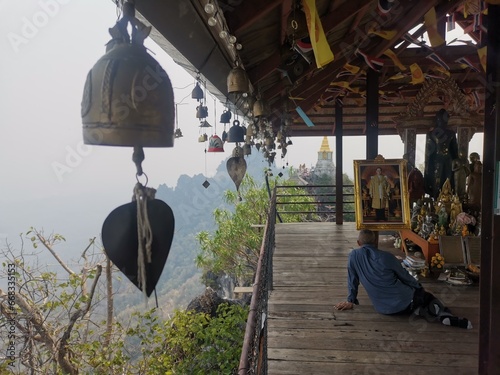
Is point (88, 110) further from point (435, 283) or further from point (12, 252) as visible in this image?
point (12, 252)

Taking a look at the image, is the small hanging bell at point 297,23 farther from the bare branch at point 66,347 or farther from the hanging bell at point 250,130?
the bare branch at point 66,347

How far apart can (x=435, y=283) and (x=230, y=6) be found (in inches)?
198

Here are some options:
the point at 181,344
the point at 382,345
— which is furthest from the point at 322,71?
the point at 181,344

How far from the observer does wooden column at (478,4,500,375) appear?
264 cm

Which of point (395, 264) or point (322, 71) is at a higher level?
point (322, 71)

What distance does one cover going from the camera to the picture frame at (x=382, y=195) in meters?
6.27

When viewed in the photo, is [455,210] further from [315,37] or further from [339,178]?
[315,37]

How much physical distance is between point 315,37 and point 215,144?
2.61 m

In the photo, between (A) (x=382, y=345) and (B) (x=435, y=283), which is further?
(B) (x=435, y=283)

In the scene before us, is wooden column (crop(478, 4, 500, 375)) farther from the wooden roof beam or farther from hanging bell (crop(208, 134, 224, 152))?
hanging bell (crop(208, 134, 224, 152))

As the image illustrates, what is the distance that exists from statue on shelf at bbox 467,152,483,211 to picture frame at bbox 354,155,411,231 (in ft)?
4.00

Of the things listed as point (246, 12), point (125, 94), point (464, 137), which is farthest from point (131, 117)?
point (464, 137)

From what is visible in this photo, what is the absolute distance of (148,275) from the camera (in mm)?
1239

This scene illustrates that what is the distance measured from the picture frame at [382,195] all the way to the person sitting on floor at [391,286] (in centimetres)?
198
